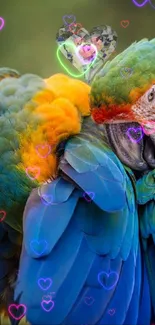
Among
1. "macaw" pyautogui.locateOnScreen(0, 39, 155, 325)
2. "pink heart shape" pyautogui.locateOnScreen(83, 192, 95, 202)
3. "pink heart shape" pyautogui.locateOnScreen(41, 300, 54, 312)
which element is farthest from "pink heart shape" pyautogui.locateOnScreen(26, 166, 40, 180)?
"pink heart shape" pyautogui.locateOnScreen(41, 300, 54, 312)

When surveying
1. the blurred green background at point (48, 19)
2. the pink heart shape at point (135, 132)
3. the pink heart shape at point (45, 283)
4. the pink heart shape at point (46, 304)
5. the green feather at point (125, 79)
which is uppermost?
the blurred green background at point (48, 19)

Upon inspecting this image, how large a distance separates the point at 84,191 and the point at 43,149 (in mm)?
131

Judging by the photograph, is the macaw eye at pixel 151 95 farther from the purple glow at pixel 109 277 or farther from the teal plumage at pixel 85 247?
the purple glow at pixel 109 277

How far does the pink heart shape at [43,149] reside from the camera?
2.33 feet

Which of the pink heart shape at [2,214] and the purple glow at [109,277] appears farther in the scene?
the pink heart shape at [2,214]

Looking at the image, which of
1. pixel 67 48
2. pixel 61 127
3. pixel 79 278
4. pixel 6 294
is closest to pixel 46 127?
pixel 61 127

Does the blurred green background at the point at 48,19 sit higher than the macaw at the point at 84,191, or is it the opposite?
the blurred green background at the point at 48,19

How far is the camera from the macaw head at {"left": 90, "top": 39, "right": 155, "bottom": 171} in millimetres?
708

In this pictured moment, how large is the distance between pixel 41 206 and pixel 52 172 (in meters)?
0.10

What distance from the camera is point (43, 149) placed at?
712 mm

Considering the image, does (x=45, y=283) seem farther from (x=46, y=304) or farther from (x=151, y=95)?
(x=151, y=95)

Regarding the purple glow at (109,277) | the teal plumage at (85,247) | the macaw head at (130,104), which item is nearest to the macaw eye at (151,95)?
the macaw head at (130,104)

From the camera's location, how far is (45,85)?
2.58 ft

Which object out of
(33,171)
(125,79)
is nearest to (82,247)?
(33,171)
